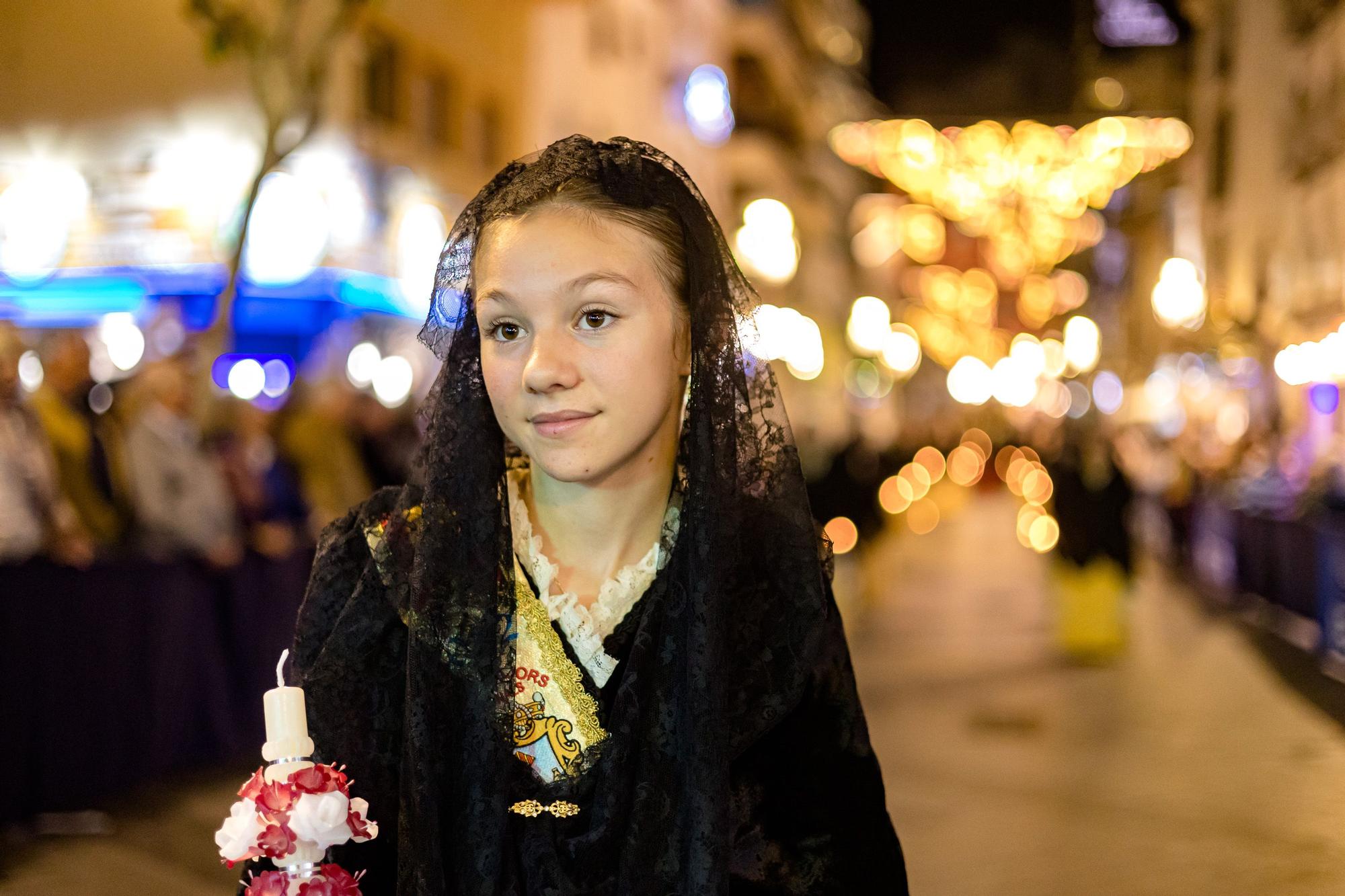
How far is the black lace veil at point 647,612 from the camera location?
6.31 feet

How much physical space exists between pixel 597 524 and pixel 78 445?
6369 millimetres

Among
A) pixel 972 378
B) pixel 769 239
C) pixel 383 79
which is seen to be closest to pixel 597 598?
pixel 383 79

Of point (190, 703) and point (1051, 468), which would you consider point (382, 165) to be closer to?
point (1051, 468)

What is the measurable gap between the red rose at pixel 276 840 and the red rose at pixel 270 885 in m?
0.04

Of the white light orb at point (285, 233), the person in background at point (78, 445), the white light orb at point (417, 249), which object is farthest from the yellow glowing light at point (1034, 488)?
the person in background at point (78, 445)

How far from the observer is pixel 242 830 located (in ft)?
5.76

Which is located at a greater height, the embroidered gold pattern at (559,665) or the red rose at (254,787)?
the embroidered gold pattern at (559,665)

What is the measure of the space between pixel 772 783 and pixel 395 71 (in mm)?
17186

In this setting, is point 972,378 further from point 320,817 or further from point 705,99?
point 320,817

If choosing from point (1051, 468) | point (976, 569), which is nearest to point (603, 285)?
point (1051, 468)

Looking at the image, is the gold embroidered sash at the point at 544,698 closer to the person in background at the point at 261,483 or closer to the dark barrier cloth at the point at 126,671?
the dark barrier cloth at the point at 126,671

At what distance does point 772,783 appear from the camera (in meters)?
2.09

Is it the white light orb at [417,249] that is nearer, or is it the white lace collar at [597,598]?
the white lace collar at [597,598]

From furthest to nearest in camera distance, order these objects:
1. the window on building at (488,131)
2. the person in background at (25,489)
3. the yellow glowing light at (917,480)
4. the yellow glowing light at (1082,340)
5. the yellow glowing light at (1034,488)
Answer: the yellow glowing light at (1082,340), the yellow glowing light at (917,480), the yellow glowing light at (1034,488), the window on building at (488,131), the person in background at (25,489)
